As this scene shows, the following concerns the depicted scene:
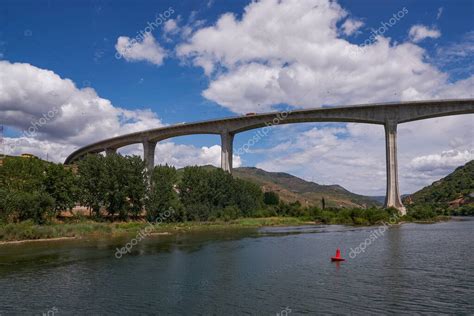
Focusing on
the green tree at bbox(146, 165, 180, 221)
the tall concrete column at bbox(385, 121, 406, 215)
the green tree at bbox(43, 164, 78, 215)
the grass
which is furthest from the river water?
the tall concrete column at bbox(385, 121, 406, 215)

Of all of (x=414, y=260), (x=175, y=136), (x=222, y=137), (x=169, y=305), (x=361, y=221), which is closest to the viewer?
(x=169, y=305)

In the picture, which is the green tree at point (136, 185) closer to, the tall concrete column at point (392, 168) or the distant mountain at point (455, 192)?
the tall concrete column at point (392, 168)

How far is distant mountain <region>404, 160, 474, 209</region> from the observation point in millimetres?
146075

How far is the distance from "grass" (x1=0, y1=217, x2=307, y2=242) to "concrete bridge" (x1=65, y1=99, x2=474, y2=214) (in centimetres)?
1487

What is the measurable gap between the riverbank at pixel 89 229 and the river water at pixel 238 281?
816 cm

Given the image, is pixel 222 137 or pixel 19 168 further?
pixel 222 137

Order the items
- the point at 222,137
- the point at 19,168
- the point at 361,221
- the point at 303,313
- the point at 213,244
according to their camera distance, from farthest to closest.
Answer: the point at 222,137 < the point at 361,221 < the point at 19,168 < the point at 213,244 < the point at 303,313

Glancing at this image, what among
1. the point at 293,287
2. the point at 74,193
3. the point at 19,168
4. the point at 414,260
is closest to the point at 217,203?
the point at 74,193

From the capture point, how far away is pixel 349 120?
79.1m

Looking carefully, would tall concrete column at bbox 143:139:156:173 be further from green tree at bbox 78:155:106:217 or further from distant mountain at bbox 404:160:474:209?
distant mountain at bbox 404:160:474:209

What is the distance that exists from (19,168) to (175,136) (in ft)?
158

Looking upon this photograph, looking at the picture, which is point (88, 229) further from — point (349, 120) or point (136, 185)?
point (349, 120)

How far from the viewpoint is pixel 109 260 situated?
29.7m

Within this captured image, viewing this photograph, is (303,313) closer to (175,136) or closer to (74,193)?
(74,193)
